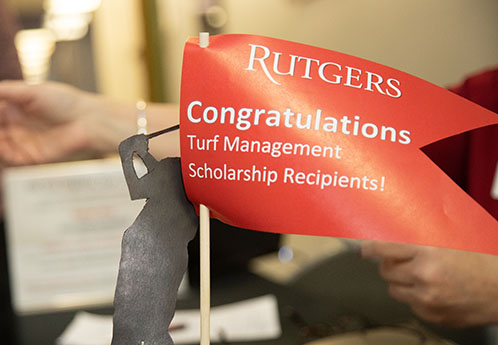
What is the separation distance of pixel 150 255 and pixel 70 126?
24.7 inches

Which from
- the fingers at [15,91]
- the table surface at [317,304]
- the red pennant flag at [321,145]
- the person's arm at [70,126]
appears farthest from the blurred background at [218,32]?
Answer: the red pennant flag at [321,145]

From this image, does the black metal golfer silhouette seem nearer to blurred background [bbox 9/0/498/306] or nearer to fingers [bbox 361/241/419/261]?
fingers [bbox 361/241/419/261]

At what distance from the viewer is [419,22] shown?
2.13m

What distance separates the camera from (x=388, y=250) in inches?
25.3

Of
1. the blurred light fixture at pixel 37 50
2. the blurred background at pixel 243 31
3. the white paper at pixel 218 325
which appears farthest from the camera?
the blurred light fixture at pixel 37 50

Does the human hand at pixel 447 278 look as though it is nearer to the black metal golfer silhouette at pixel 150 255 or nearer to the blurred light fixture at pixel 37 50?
the black metal golfer silhouette at pixel 150 255

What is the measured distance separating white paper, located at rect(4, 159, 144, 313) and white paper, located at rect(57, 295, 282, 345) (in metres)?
0.11

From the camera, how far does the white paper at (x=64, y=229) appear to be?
101 centimetres

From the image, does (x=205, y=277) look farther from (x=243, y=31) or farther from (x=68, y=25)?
(x=68, y=25)

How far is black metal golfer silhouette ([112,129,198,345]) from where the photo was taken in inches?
12.8

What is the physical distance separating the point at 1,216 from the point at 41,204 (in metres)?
0.18

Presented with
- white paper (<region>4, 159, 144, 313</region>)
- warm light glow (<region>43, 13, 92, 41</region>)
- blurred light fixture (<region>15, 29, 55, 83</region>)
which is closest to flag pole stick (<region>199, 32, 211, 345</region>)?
white paper (<region>4, 159, 144, 313</region>)

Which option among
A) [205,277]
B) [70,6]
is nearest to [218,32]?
[70,6]

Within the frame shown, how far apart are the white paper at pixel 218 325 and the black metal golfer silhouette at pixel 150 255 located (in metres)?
0.45
